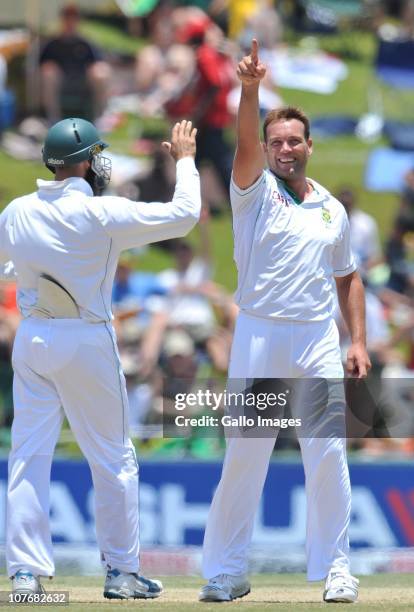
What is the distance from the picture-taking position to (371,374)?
1182cm

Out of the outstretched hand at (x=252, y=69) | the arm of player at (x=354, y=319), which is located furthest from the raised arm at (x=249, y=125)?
the arm of player at (x=354, y=319)

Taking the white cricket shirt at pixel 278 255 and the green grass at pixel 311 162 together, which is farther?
the green grass at pixel 311 162

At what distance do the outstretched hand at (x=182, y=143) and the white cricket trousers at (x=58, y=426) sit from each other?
2.92 feet

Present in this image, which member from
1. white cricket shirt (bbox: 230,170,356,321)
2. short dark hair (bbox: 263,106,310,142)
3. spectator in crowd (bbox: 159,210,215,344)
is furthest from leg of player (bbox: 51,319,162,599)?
spectator in crowd (bbox: 159,210,215,344)

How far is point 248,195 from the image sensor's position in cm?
706

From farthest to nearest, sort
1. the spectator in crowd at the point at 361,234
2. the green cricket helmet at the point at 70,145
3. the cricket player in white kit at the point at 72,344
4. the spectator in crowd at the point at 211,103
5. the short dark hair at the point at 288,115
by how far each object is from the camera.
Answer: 1. the spectator in crowd at the point at 211,103
2. the spectator in crowd at the point at 361,234
3. the short dark hair at the point at 288,115
4. the green cricket helmet at the point at 70,145
5. the cricket player in white kit at the point at 72,344

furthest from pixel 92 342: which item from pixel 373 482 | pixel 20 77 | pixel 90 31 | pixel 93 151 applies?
pixel 90 31

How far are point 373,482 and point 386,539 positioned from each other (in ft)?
1.33

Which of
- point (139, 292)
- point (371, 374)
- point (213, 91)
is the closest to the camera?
point (371, 374)

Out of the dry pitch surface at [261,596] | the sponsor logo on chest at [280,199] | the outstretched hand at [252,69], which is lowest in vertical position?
the dry pitch surface at [261,596]

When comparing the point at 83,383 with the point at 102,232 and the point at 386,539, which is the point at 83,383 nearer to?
the point at 102,232

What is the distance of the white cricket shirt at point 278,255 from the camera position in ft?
23.2

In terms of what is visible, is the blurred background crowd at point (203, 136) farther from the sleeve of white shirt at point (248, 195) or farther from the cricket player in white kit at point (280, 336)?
the sleeve of white shirt at point (248, 195)

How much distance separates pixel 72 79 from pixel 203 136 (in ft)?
7.52
